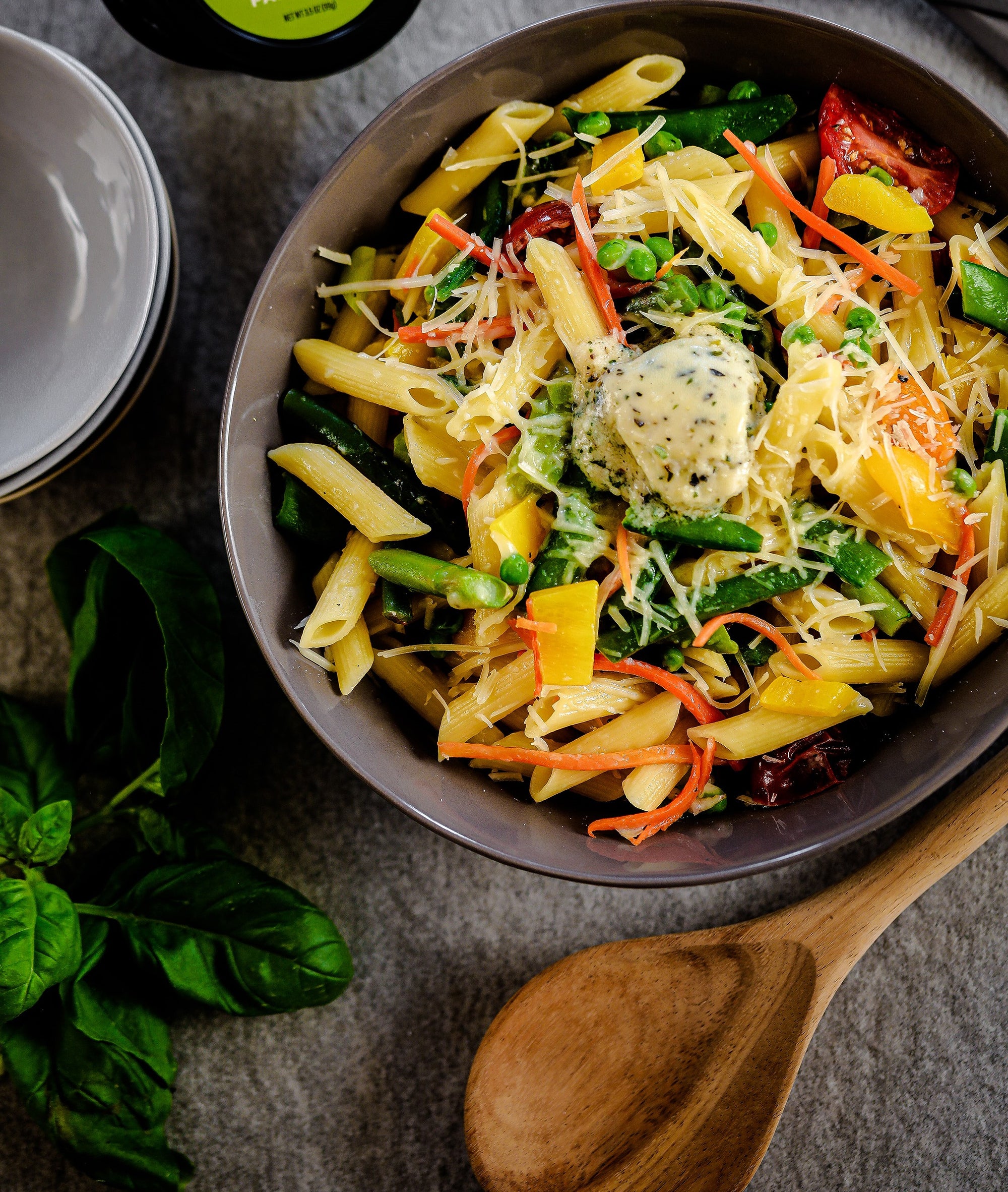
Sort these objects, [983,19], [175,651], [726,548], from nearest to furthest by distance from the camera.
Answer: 1. [726,548]
2. [175,651]
3. [983,19]

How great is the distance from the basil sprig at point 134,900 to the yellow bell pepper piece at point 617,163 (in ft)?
3.54

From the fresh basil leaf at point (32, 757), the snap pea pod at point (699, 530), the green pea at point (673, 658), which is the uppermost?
the snap pea pod at point (699, 530)

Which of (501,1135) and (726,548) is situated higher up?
(726,548)

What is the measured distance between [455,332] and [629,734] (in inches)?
29.5

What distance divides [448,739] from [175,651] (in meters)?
0.58

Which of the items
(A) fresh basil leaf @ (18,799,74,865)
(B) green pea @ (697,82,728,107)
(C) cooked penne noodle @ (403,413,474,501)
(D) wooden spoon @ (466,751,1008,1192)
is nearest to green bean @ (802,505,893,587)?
(C) cooked penne noodle @ (403,413,474,501)

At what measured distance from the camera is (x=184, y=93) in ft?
6.96

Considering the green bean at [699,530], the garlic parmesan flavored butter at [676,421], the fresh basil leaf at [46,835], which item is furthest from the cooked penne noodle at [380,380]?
the fresh basil leaf at [46,835]

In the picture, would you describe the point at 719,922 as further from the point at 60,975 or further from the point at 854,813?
the point at 60,975

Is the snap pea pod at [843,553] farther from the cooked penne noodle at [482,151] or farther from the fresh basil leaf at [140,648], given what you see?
the fresh basil leaf at [140,648]

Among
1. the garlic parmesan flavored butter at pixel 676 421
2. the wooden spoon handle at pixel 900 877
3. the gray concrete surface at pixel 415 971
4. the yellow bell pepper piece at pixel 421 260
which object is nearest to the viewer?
the garlic parmesan flavored butter at pixel 676 421

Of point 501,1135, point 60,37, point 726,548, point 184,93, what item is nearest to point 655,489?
point 726,548

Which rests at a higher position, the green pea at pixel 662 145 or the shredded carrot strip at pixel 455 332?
the green pea at pixel 662 145

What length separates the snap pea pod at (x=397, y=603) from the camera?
166 centimetres
